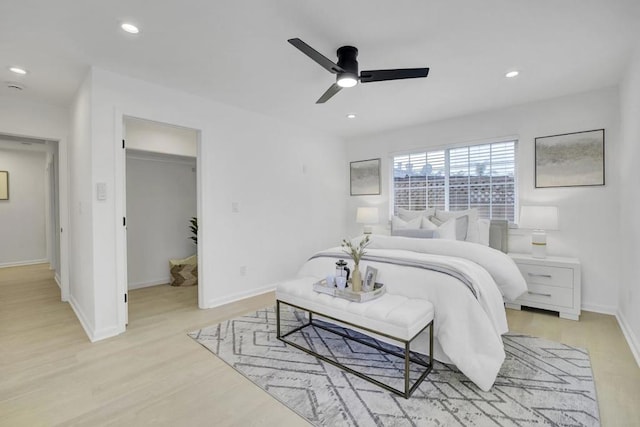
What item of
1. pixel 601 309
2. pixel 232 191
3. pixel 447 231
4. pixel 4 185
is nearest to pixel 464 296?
pixel 447 231

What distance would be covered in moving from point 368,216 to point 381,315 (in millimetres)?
3054

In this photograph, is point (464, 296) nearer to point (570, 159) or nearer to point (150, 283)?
point (570, 159)

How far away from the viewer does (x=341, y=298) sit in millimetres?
2361

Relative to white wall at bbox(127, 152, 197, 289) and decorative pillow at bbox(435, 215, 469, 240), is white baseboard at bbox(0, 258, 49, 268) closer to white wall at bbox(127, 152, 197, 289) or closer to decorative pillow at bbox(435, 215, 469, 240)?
white wall at bbox(127, 152, 197, 289)

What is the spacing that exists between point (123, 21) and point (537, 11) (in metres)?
2.77

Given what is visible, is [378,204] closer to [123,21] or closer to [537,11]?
[537,11]

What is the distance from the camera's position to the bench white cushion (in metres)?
1.94

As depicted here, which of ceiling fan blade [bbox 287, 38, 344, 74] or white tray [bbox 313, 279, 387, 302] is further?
white tray [bbox 313, 279, 387, 302]

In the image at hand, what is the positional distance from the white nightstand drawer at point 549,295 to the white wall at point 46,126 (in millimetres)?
5600

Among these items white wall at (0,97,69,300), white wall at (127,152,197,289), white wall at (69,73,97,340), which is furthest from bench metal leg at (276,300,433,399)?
white wall at (0,97,69,300)

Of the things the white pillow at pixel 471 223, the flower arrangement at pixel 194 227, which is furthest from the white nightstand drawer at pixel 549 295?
the flower arrangement at pixel 194 227

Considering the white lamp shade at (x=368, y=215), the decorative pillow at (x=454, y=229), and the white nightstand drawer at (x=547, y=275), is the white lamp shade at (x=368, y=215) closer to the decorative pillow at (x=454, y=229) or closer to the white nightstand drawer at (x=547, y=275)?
the decorative pillow at (x=454, y=229)

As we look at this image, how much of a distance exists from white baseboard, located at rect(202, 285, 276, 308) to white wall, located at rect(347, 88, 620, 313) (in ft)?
10.9

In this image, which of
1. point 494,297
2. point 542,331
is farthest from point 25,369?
point 542,331
